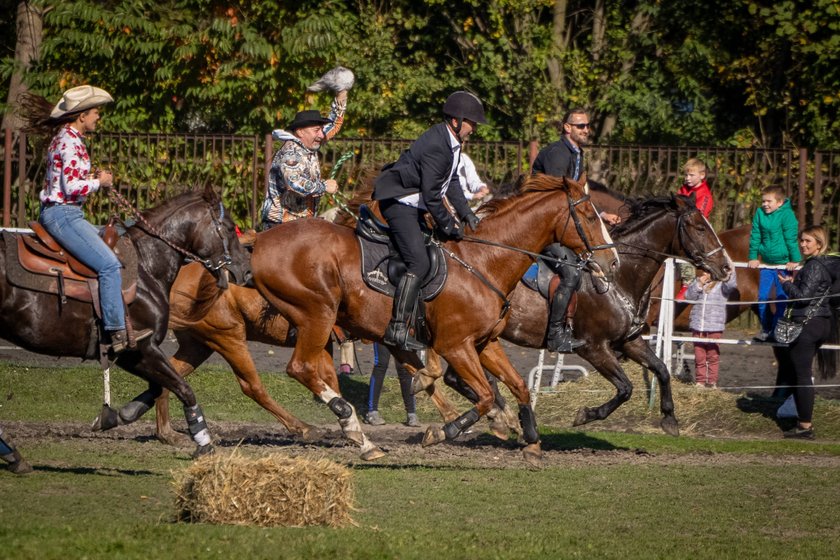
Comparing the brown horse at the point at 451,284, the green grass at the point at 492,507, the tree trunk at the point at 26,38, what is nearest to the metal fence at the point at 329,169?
the tree trunk at the point at 26,38

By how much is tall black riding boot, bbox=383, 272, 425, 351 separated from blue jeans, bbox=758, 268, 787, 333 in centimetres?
521

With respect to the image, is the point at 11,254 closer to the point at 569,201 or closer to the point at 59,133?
the point at 59,133

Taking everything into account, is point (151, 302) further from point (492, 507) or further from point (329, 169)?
point (329, 169)

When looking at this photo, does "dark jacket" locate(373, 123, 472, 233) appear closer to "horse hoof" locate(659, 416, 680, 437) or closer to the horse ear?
the horse ear

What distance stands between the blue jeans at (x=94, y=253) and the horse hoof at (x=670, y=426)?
5842 millimetres

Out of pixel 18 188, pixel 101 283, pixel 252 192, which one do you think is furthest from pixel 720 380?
pixel 18 188

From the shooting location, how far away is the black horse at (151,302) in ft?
32.3

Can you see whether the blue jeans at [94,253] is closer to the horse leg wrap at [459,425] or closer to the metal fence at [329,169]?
the horse leg wrap at [459,425]

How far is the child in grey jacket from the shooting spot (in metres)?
15.2

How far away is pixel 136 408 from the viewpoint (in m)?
10.9

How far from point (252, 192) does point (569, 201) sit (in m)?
9.41

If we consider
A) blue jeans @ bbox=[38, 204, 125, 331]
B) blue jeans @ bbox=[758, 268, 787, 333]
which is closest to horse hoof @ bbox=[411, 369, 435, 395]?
blue jeans @ bbox=[38, 204, 125, 331]

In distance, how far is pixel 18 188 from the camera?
19516 millimetres

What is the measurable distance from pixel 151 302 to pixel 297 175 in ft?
7.55
